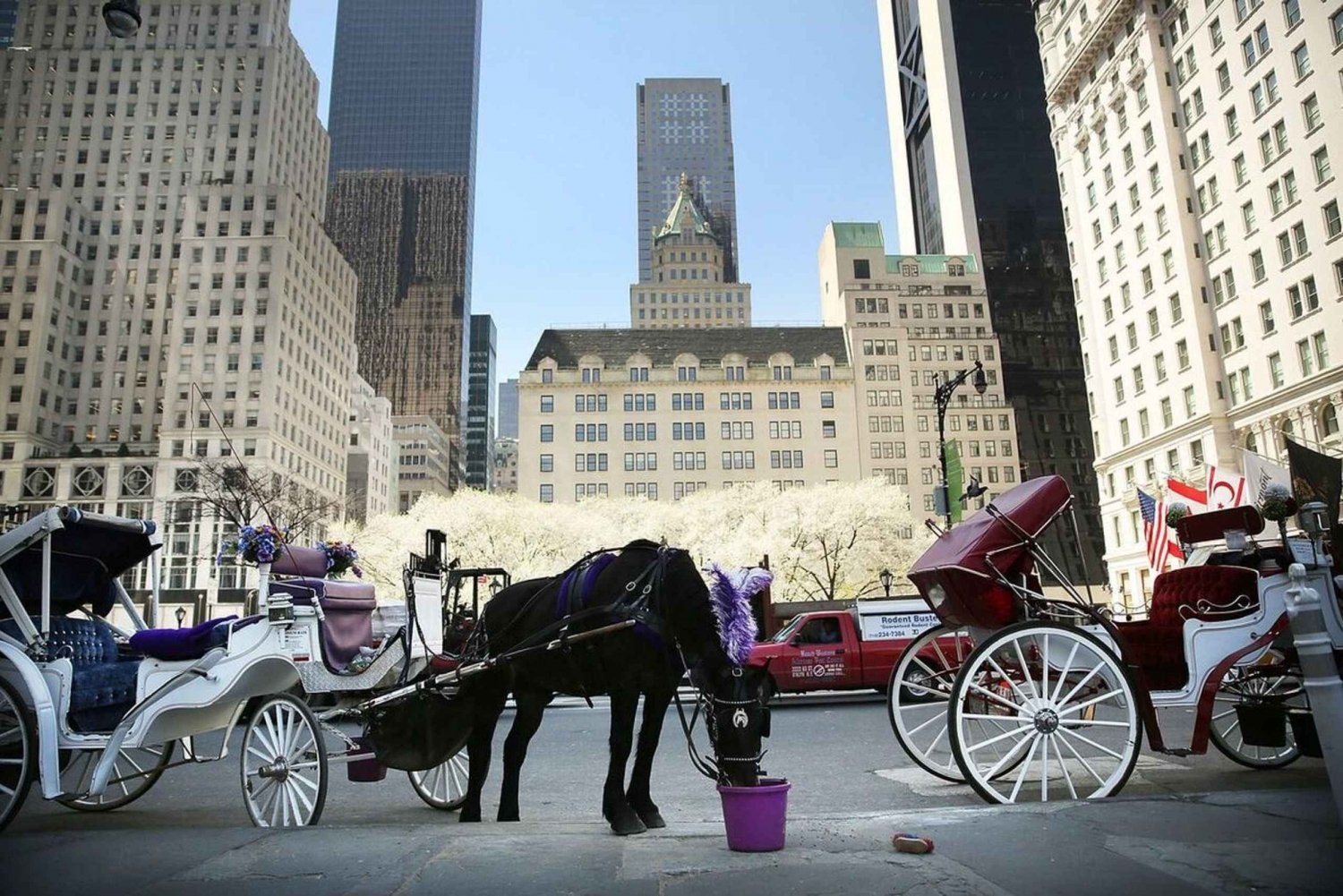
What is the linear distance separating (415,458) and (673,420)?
3489 inches

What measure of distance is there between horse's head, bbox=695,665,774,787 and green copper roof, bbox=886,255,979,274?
110482mm

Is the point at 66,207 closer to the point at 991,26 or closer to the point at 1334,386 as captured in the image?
the point at 1334,386

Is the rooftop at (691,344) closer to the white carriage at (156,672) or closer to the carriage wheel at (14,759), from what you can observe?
the white carriage at (156,672)

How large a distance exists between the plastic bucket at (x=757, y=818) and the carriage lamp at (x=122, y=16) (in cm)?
1025

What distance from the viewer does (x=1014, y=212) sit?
396ft

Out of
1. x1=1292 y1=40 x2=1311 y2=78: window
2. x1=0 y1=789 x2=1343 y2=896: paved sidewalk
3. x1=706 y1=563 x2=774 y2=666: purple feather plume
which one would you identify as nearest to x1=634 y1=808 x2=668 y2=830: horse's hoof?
x1=0 y1=789 x2=1343 y2=896: paved sidewalk

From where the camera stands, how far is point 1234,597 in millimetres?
6844

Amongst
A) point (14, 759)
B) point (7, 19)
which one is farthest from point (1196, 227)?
point (7, 19)

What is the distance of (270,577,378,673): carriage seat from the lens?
278 inches

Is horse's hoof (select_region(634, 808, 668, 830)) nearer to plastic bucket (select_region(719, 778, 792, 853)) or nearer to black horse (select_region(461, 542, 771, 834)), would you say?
black horse (select_region(461, 542, 771, 834))

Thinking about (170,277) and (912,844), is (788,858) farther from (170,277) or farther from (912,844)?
(170,277)

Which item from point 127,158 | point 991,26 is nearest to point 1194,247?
point 991,26

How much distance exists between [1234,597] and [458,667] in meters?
6.23

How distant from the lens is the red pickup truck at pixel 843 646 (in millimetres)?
18906
